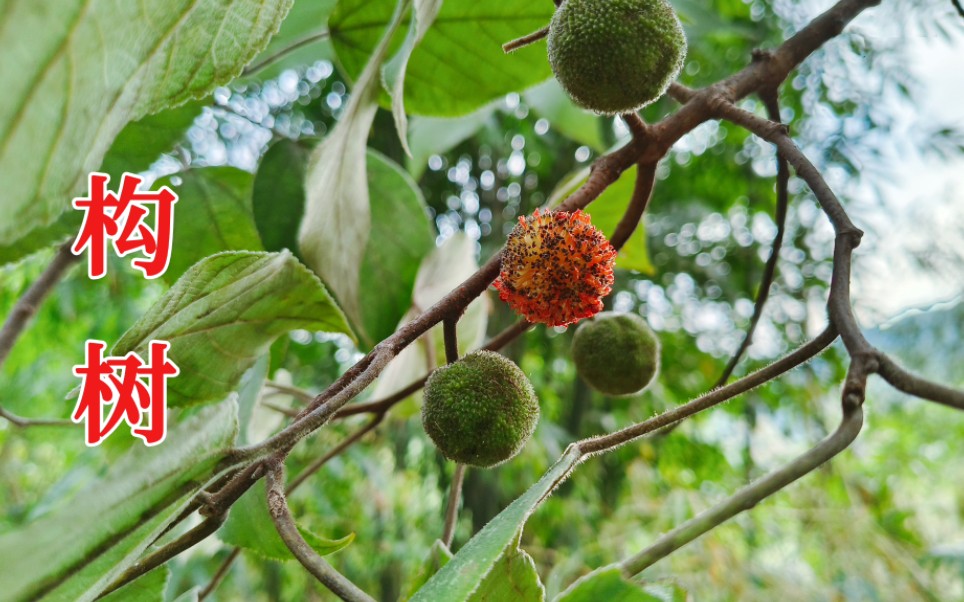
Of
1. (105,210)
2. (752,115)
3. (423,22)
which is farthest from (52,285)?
(752,115)

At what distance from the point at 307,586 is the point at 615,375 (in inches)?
102

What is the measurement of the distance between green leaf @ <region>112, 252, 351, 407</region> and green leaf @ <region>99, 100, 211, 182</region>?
0.26m

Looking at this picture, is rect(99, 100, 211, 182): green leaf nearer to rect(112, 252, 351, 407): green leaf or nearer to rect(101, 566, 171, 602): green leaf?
rect(112, 252, 351, 407): green leaf

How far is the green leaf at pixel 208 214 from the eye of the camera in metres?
0.67

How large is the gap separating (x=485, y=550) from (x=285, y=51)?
1.79ft

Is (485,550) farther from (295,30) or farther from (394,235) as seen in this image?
(295,30)

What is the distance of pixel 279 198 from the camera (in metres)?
0.63

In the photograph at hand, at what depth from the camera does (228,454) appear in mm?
356

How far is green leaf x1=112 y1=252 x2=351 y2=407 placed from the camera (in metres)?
0.39

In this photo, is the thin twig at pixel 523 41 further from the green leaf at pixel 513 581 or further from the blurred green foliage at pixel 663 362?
the blurred green foliage at pixel 663 362

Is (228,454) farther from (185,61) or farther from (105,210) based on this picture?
(105,210)

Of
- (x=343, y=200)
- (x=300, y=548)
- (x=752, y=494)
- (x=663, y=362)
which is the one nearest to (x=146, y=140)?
(x=343, y=200)

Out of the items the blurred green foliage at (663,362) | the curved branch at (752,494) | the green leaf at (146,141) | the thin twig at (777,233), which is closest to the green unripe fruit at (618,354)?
the thin twig at (777,233)

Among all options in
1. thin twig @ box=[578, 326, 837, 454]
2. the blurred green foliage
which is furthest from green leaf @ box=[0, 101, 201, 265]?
the blurred green foliage
